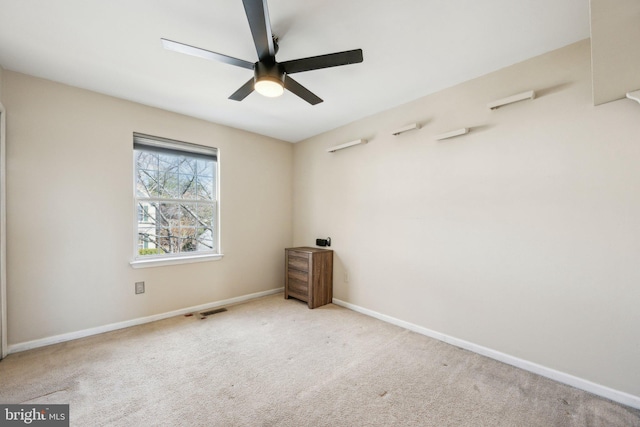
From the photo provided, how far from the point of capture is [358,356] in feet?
7.48

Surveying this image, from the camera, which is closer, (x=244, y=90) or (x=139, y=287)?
(x=244, y=90)

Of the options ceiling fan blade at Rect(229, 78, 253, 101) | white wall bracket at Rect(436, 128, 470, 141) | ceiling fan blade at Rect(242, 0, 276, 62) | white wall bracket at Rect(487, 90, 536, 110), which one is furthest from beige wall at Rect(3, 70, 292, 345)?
white wall bracket at Rect(487, 90, 536, 110)

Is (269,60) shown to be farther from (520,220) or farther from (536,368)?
(536,368)

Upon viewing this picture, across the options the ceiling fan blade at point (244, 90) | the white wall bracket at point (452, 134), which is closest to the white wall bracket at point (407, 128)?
the white wall bracket at point (452, 134)

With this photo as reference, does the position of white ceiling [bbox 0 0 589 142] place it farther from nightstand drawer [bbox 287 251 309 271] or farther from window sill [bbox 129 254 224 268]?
nightstand drawer [bbox 287 251 309 271]

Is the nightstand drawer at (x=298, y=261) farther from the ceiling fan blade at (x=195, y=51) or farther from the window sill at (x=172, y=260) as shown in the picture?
the ceiling fan blade at (x=195, y=51)

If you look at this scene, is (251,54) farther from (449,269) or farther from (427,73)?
(449,269)

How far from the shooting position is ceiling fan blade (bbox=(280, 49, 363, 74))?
62.4 inches

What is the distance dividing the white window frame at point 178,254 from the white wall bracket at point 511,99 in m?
3.22

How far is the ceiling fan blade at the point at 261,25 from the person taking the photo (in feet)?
4.17

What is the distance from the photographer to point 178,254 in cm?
330

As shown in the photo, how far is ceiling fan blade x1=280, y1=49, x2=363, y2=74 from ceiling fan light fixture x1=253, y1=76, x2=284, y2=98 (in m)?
0.12

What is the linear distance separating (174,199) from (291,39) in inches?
94.0

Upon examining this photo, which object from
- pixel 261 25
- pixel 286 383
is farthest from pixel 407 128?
pixel 286 383
